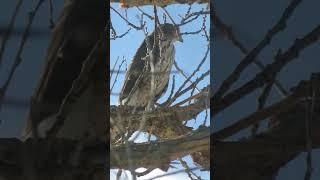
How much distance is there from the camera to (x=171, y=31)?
45cm

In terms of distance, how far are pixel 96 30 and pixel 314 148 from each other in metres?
0.18

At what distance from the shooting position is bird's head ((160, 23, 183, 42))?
417 millimetres

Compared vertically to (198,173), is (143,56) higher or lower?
higher

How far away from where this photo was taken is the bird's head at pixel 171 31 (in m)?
0.42

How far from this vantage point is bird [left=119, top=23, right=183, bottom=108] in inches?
17.7

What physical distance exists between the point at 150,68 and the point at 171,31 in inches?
2.8

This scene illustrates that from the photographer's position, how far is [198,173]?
1.22ft

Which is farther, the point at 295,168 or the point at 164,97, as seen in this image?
the point at 164,97

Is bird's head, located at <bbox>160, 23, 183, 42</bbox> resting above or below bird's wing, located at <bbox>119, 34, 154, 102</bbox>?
above

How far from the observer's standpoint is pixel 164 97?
453 mm

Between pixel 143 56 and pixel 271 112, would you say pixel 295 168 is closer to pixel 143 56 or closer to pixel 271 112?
pixel 271 112

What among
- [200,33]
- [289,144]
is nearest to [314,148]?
[289,144]

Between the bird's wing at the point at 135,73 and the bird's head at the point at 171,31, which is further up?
the bird's head at the point at 171,31

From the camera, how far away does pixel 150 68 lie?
51 cm
